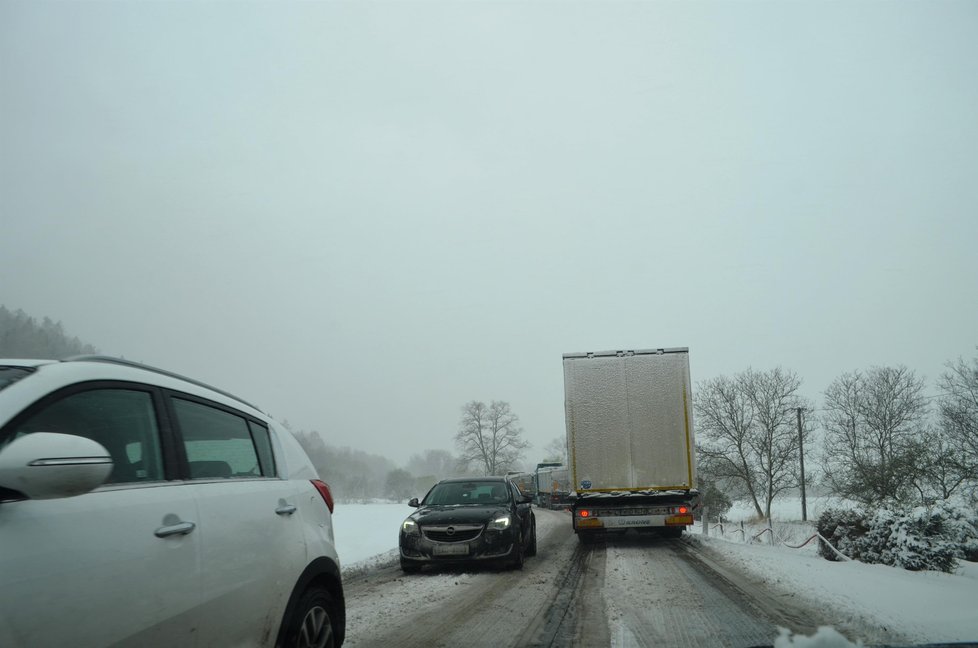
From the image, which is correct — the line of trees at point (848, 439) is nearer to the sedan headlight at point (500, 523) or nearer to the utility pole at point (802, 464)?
the utility pole at point (802, 464)

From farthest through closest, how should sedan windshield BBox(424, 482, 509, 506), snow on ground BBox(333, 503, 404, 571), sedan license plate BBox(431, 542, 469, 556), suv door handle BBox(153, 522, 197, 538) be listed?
1. snow on ground BBox(333, 503, 404, 571)
2. sedan windshield BBox(424, 482, 509, 506)
3. sedan license plate BBox(431, 542, 469, 556)
4. suv door handle BBox(153, 522, 197, 538)

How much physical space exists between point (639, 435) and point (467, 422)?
6545cm

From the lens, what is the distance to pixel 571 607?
6.92 meters

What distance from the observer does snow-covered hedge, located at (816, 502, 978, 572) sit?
384 inches

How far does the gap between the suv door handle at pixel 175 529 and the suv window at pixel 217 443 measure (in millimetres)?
311

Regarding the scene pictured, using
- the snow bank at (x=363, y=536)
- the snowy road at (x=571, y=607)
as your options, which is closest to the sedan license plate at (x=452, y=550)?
the snowy road at (x=571, y=607)

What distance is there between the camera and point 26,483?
1.93 meters

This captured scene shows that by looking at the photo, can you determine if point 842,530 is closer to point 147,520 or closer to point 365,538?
point 365,538

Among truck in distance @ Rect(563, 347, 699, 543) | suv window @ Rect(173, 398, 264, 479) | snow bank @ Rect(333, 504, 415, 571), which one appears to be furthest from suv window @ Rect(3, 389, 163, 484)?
truck in distance @ Rect(563, 347, 699, 543)

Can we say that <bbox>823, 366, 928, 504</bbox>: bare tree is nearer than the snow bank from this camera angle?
No

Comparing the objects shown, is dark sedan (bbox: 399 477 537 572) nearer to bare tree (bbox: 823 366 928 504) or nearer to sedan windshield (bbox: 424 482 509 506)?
sedan windshield (bbox: 424 482 509 506)

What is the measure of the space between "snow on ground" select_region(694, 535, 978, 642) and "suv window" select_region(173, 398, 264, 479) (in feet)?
16.9

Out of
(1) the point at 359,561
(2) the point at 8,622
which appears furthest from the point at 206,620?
(1) the point at 359,561

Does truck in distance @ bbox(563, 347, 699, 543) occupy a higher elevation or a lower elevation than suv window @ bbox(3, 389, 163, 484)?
lower
